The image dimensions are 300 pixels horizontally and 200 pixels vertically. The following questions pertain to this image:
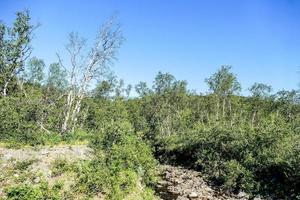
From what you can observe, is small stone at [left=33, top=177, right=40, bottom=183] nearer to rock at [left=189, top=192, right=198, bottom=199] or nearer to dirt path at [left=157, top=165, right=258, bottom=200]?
dirt path at [left=157, top=165, right=258, bottom=200]

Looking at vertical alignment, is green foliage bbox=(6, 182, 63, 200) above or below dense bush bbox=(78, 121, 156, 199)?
below

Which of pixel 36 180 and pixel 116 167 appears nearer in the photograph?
pixel 36 180

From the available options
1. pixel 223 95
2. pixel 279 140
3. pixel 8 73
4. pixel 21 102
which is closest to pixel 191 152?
pixel 279 140

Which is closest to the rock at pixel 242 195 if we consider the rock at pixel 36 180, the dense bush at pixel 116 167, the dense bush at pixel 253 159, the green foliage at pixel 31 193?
the dense bush at pixel 253 159

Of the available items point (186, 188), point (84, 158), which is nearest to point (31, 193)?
point (84, 158)

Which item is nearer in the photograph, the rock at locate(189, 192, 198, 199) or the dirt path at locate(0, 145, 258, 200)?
the dirt path at locate(0, 145, 258, 200)

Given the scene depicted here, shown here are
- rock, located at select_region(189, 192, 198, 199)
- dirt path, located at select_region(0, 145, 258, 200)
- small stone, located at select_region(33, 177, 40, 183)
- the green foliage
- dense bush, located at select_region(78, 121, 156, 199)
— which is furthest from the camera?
rock, located at select_region(189, 192, 198, 199)

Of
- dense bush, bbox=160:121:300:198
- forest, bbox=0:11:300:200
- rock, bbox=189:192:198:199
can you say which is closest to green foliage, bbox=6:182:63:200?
forest, bbox=0:11:300:200

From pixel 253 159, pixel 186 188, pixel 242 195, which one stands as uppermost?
pixel 253 159

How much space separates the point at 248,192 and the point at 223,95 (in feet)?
209

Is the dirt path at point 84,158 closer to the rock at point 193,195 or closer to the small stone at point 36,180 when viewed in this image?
the rock at point 193,195

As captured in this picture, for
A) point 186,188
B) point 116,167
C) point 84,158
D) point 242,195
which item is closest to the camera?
point 116,167

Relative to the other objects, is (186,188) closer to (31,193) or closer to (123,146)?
(123,146)

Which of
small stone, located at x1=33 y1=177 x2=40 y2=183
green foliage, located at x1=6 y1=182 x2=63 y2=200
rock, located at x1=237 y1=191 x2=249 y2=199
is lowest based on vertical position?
rock, located at x1=237 y1=191 x2=249 y2=199
